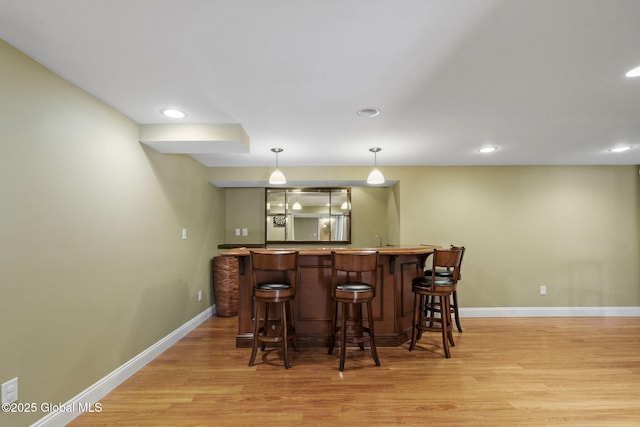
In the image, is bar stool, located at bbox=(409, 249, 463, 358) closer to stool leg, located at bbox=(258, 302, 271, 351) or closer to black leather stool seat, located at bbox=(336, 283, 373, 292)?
black leather stool seat, located at bbox=(336, 283, 373, 292)

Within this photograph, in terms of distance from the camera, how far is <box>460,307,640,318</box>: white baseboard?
4781 mm

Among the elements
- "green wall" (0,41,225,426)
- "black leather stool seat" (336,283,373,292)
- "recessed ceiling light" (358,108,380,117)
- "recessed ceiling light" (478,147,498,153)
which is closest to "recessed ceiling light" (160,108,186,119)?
"green wall" (0,41,225,426)

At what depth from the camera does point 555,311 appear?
15.8 feet

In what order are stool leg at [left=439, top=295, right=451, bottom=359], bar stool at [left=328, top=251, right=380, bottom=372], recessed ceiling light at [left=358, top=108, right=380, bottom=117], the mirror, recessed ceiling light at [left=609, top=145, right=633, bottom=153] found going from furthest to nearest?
the mirror < recessed ceiling light at [left=609, top=145, right=633, bottom=153] < stool leg at [left=439, top=295, right=451, bottom=359] < bar stool at [left=328, top=251, right=380, bottom=372] < recessed ceiling light at [left=358, top=108, right=380, bottom=117]

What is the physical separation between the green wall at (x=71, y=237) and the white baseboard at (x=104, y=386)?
0.06 m

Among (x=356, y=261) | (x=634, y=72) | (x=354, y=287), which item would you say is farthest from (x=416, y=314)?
(x=634, y=72)

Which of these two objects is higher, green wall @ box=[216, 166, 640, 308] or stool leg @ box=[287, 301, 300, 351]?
green wall @ box=[216, 166, 640, 308]

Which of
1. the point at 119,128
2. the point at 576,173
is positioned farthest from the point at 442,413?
the point at 576,173

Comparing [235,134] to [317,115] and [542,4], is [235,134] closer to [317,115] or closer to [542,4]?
[317,115]

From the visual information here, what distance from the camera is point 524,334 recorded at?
13.0 ft

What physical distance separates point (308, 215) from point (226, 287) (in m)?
1.73

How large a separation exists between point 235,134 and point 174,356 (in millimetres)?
2251

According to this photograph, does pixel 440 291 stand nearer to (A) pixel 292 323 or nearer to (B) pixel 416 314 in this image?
(B) pixel 416 314

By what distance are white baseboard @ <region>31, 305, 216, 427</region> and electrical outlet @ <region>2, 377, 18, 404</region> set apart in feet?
0.78
